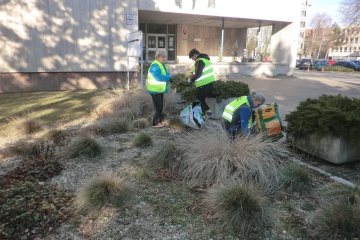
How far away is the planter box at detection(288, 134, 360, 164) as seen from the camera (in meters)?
4.50

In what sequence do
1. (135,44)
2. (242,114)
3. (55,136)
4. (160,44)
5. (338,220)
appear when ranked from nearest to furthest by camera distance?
(338,220)
(242,114)
(55,136)
(135,44)
(160,44)

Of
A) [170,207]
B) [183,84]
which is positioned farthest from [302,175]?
[183,84]

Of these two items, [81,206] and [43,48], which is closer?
[81,206]

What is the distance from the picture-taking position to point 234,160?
381 cm

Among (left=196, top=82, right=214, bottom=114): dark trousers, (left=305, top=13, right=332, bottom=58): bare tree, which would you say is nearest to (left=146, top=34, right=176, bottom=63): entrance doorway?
(left=196, top=82, right=214, bottom=114): dark trousers

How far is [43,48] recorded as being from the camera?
13180mm

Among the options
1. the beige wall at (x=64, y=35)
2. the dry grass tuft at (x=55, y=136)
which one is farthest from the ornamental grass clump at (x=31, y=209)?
the beige wall at (x=64, y=35)

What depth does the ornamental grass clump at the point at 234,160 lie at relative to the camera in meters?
3.69

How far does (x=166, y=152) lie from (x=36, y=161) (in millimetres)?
1902

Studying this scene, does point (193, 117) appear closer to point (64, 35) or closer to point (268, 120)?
point (268, 120)

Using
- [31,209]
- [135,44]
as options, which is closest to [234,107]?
[31,209]

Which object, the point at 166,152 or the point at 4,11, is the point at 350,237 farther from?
the point at 4,11

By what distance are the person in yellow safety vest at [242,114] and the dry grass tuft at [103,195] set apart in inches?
78.8

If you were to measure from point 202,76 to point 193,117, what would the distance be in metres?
1.28
